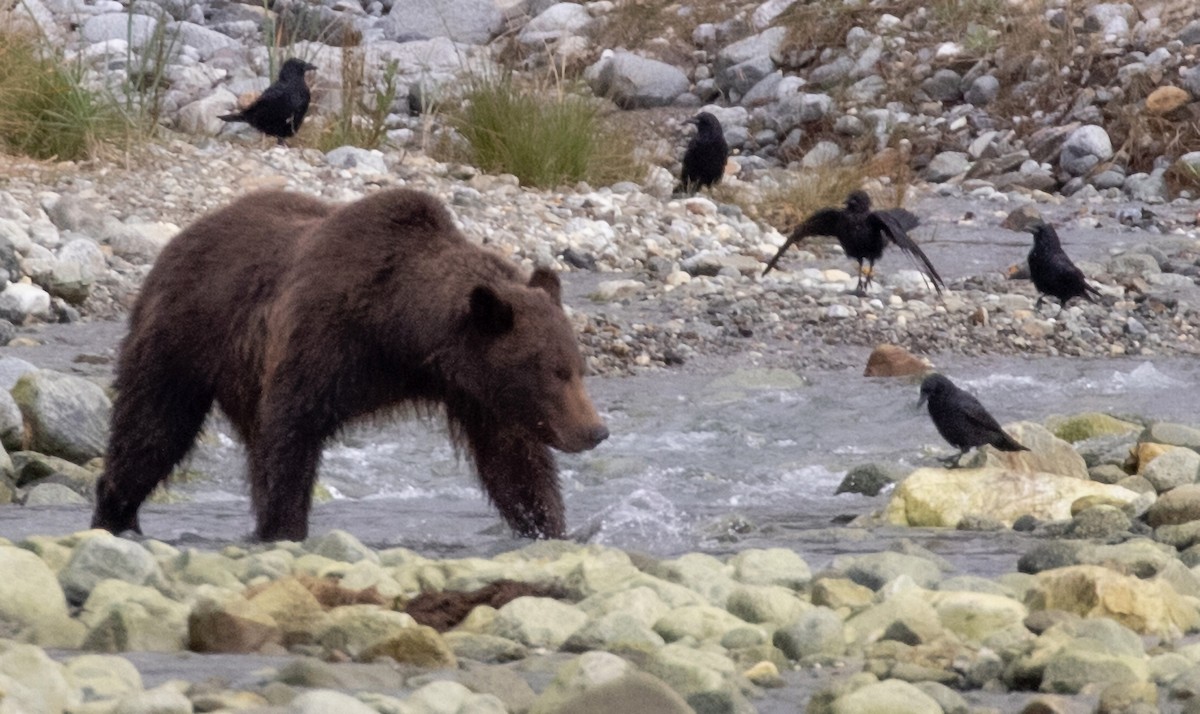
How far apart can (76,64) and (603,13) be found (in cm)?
1084

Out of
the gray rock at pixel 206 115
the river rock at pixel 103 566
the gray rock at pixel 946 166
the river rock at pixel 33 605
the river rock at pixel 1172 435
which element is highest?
the river rock at pixel 33 605

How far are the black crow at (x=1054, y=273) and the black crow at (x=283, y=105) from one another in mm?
4902

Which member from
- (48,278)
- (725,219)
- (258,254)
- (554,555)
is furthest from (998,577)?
(725,219)

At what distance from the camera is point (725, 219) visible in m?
12.6

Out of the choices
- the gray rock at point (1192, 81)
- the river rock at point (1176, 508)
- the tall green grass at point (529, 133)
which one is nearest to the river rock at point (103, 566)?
the river rock at point (1176, 508)

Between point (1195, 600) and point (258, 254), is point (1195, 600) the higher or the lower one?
the lower one

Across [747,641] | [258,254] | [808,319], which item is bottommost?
[808,319]

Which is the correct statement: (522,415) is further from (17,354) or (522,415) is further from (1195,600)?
(17,354)

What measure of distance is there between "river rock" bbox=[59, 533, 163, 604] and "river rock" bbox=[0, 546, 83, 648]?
0.16 metres

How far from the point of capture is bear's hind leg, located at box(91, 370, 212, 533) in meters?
5.42

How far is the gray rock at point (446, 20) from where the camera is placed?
70.7 ft

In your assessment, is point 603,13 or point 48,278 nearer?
point 48,278

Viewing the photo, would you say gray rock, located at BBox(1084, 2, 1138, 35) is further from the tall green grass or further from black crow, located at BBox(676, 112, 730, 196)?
the tall green grass

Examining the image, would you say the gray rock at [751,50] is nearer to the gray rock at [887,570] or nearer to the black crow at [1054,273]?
the black crow at [1054,273]
